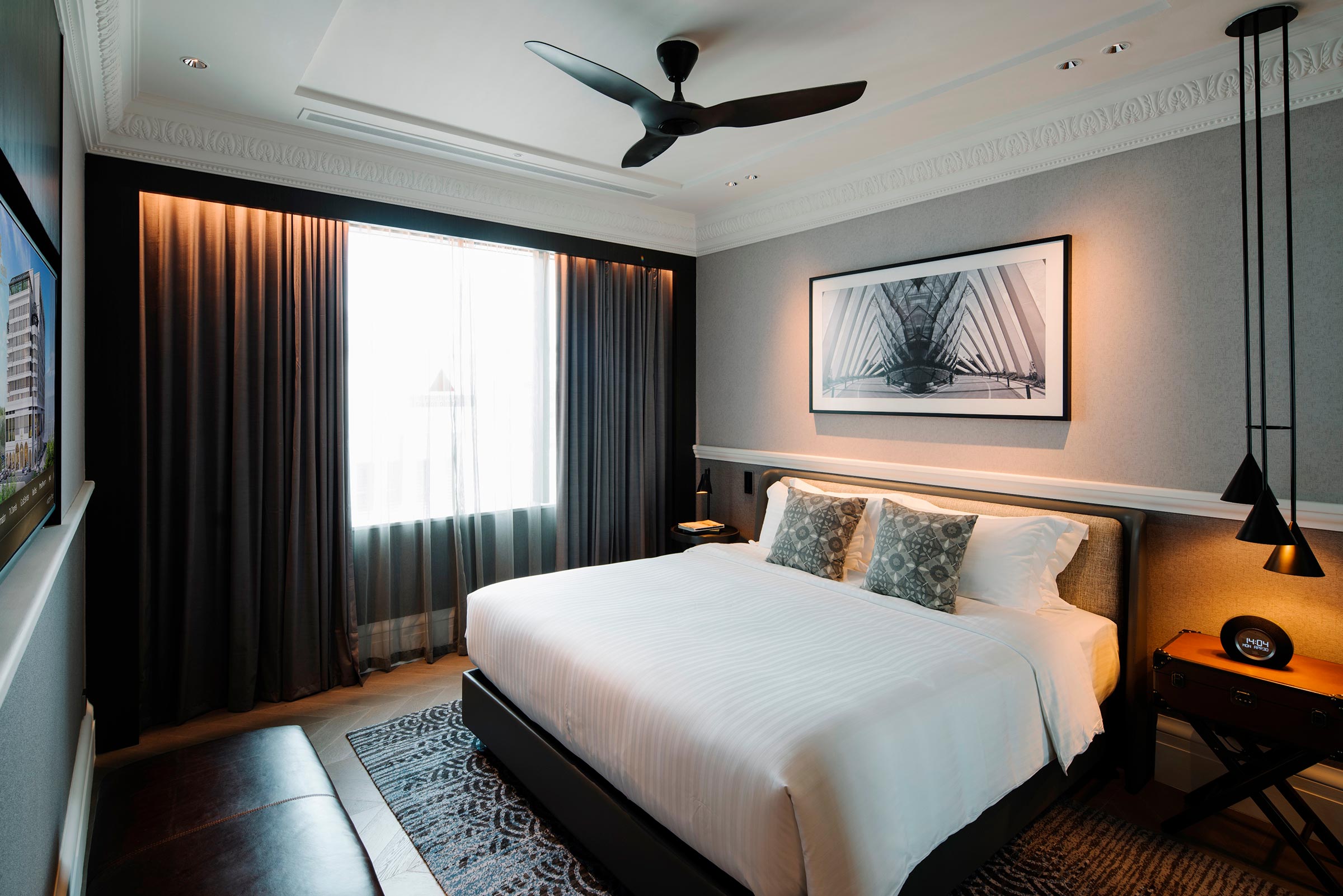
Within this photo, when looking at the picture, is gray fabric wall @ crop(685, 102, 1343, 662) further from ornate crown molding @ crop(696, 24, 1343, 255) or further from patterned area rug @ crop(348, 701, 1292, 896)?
patterned area rug @ crop(348, 701, 1292, 896)

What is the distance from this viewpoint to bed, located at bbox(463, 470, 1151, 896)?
165 cm

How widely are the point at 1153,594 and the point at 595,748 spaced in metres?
2.32

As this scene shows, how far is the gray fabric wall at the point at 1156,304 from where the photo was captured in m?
2.39

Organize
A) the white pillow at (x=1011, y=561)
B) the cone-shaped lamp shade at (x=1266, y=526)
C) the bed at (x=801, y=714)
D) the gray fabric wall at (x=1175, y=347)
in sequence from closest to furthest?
the bed at (x=801, y=714) < the cone-shaped lamp shade at (x=1266, y=526) < the gray fabric wall at (x=1175, y=347) < the white pillow at (x=1011, y=561)

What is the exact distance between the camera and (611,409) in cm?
461

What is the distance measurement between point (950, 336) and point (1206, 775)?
2.08m

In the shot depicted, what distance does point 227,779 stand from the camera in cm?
193

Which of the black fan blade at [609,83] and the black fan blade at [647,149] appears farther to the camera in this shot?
the black fan blade at [647,149]

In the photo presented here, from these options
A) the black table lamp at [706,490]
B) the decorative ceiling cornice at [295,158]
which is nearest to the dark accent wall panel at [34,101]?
the decorative ceiling cornice at [295,158]

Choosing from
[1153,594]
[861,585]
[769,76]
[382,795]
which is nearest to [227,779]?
[382,795]

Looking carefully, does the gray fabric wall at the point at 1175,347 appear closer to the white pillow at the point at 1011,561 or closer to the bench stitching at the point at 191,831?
the white pillow at the point at 1011,561

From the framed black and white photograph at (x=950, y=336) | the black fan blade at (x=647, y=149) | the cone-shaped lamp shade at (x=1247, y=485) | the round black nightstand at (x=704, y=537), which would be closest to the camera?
the cone-shaped lamp shade at (x=1247, y=485)

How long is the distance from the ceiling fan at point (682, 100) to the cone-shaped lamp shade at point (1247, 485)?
1.79 m

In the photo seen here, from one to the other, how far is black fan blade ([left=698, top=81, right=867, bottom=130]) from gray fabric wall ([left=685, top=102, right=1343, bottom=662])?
1.37m
